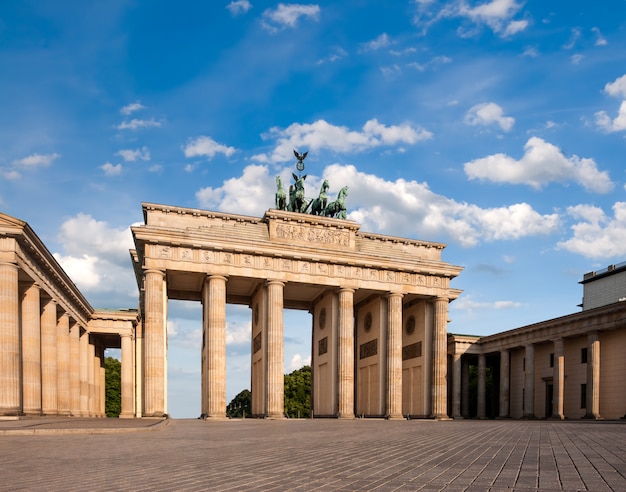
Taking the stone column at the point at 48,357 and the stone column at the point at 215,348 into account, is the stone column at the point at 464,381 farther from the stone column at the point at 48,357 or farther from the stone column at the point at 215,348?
the stone column at the point at 48,357

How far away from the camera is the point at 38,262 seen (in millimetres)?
35281

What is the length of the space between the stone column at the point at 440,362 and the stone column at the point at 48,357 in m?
30.0

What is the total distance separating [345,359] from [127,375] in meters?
19.6

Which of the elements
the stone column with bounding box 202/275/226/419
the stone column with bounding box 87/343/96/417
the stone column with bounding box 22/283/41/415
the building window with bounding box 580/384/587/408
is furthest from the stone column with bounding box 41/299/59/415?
the building window with bounding box 580/384/587/408

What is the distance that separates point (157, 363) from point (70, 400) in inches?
315

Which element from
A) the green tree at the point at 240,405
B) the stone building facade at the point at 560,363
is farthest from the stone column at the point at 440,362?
the green tree at the point at 240,405

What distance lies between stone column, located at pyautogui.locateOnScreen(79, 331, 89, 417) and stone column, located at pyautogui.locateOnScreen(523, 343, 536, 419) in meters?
38.2

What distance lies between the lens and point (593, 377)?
149 ft

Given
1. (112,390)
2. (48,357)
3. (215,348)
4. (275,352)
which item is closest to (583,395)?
(275,352)

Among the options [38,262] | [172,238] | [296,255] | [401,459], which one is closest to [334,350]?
[296,255]

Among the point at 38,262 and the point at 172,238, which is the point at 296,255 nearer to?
the point at 172,238

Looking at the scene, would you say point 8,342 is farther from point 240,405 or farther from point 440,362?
point 240,405

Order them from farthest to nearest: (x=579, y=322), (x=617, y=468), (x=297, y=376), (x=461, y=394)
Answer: (x=297, y=376) → (x=461, y=394) → (x=579, y=322) → (x=617, y=468)

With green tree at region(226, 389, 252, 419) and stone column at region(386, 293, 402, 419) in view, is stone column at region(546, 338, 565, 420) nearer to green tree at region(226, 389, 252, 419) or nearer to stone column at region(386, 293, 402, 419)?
stone column at region(386, 293, 402, 419)
